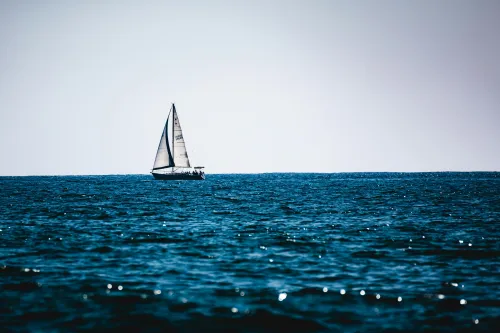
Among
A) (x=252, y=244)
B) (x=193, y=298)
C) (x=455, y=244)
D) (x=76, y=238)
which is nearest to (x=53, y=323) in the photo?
(x=193, y=298)

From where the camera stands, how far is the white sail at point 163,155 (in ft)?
370

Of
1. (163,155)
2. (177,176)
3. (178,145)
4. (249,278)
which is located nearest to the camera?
(249,278)

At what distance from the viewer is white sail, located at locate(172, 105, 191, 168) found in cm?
11369

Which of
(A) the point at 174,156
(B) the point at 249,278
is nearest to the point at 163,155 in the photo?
(A) the point at 174,156

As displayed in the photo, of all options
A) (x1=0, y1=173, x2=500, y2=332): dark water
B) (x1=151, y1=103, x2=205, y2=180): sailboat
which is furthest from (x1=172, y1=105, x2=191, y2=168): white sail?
(x1=0, y1=173, x2=500, y2=332): dark water

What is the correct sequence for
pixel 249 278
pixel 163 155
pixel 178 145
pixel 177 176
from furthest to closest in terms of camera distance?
1. pixel 177 176
2. pixel 163 155
3. pixel 178 145
4. pixel 249 278

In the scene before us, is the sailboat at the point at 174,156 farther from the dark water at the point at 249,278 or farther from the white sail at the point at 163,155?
the dark water at the point at 249,278

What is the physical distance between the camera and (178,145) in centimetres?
11456

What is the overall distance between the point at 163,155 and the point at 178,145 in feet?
15.5

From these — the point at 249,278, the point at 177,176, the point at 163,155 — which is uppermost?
the point at 163,155

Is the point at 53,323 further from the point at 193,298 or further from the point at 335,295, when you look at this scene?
the point at 335,295

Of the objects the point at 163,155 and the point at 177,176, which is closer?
the point at 163,155

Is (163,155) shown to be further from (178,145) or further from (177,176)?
(177,176)

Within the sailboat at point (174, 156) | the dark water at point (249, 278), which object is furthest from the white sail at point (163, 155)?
the dark water at point (249, 278)
